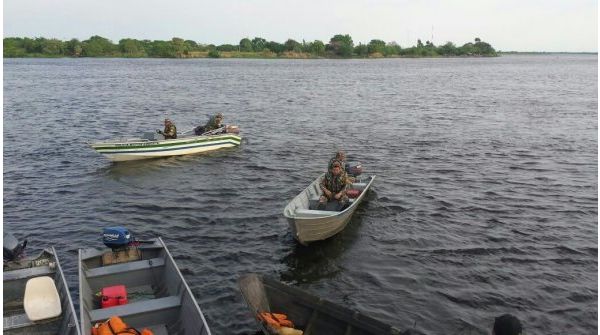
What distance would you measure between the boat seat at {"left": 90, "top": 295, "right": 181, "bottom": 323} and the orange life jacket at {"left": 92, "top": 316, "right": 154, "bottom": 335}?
0.40 meters

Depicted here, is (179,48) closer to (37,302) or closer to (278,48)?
(278,48)

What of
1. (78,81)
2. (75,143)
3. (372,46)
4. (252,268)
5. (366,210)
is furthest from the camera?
(372,46)

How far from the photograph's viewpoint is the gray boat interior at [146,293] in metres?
9.77

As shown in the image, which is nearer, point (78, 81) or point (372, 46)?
point (78, 81)

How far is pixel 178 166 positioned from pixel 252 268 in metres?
11.8

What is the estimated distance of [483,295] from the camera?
12914 millimetres

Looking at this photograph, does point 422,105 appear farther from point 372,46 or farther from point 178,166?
point 372,46

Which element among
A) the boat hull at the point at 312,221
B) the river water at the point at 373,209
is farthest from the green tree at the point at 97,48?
the boat hull at the point at 312,221

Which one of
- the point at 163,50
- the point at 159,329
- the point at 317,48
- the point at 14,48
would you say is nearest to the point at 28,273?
the point at 159,329

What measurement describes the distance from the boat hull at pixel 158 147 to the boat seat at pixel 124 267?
13.2m

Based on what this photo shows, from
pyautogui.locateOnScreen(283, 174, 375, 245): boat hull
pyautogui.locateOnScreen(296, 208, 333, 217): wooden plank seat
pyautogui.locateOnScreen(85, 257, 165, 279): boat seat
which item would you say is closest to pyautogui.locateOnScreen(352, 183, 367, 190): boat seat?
pyautogui.locateOnScreen(283, 174, 375, 245): boat hull

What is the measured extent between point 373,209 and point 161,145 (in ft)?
38.4

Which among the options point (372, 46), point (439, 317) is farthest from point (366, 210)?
point (372, 46)

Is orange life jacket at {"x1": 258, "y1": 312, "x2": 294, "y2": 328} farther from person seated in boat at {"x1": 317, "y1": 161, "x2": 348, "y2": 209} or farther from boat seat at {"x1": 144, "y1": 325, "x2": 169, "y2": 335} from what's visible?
person seated in boat at {"x1": 317, "y1": 161, "x2": 348, "y2": 209}
